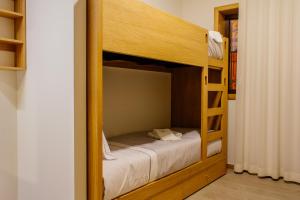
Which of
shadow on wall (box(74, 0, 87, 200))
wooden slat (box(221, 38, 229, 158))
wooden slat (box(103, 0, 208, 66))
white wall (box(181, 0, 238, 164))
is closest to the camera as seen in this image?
shadow on wall (box(74, 0, 87, 200))

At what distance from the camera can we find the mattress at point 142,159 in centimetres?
154

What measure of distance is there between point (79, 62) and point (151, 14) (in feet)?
2.23

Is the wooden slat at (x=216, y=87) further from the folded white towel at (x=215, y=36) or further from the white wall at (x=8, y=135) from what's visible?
the white wall at (x=8, y=135)

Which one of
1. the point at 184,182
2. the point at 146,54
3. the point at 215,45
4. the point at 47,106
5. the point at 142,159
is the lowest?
the point at 184,182

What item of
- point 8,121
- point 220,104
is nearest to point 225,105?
point 220,104

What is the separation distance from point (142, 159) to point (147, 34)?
0.85 meters

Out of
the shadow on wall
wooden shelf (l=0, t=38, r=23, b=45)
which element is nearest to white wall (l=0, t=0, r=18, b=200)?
wooden shelf (l=0, t=38, r=23, b=45)

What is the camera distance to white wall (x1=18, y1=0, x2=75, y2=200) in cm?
140

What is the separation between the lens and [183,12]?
A: 3.58m

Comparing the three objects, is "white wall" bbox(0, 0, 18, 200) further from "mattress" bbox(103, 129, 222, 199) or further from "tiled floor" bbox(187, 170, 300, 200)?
"tiled floor" bbox(187, 170, 300, 200)

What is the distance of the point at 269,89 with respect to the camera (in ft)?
9.09

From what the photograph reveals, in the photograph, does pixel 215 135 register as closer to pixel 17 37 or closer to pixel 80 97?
pixel 80 97

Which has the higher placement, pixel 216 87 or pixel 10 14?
pixel 10 14

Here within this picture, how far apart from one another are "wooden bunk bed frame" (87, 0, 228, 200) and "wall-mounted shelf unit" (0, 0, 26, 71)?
0.58m
